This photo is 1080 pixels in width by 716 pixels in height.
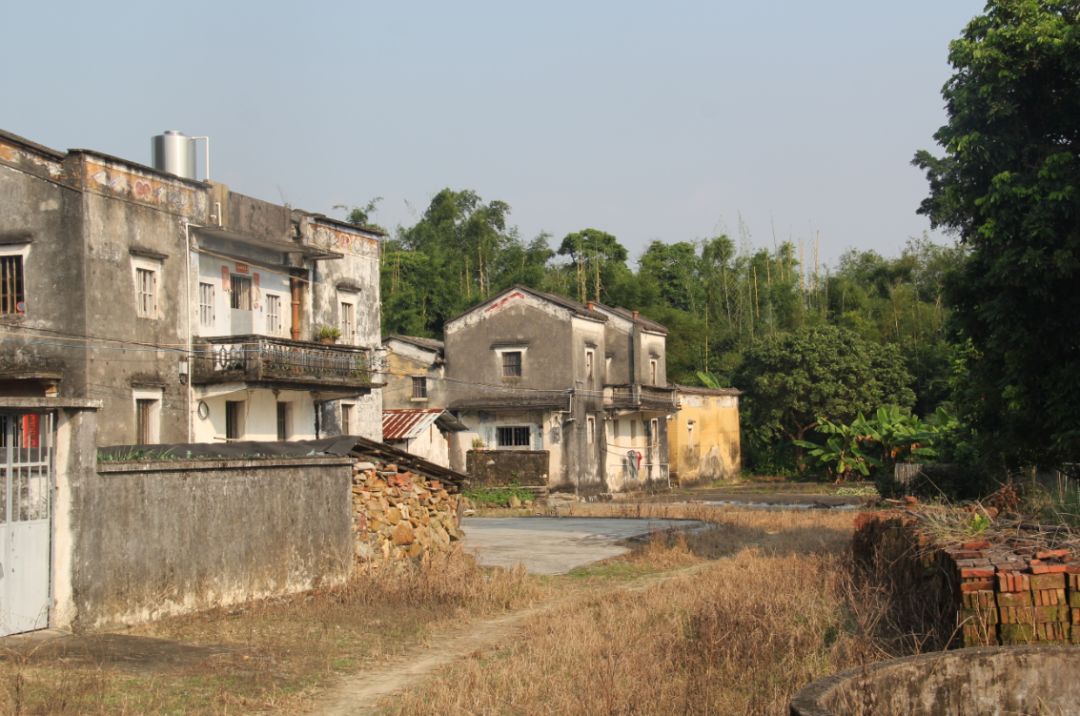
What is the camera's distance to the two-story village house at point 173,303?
24.3 meters

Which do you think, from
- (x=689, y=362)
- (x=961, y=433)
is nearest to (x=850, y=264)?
(x=689, y=362)

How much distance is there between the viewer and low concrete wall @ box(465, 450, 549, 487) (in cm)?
3975

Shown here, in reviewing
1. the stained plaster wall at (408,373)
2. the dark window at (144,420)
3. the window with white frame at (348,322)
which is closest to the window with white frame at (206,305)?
the dark window at (144,420)

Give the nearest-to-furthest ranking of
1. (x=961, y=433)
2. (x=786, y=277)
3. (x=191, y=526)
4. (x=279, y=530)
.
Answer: (x=191, y=526) < (x=279, y=530) < (x=961, y=433) < (x=786, y=277)

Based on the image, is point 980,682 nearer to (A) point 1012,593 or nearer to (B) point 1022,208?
(A) point 1012,593

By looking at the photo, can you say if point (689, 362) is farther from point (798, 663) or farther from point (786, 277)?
point (798, 663)

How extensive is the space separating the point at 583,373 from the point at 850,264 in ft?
118

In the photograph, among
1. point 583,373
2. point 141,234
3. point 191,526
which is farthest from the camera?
point 583,373

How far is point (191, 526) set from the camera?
1342cm

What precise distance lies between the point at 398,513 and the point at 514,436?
1099 inches

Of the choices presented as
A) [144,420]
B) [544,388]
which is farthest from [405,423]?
[144,420]

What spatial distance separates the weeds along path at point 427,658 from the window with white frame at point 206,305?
47.8 feet

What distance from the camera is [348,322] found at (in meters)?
33.6

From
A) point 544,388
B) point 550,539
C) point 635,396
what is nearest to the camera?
point 550,539
